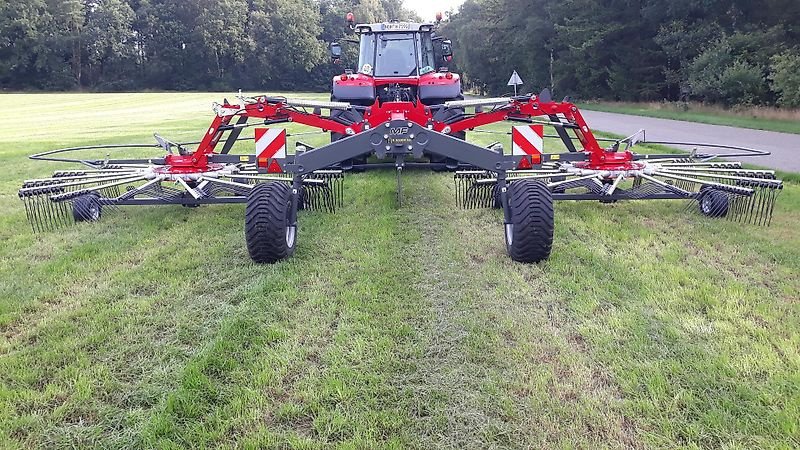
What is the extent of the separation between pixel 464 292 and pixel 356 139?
5.11 ft

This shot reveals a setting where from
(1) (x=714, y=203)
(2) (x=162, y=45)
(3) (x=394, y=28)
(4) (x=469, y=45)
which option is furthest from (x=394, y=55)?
(2) (x=162, y=45)

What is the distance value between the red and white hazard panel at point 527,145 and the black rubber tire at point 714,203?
1.91 metres

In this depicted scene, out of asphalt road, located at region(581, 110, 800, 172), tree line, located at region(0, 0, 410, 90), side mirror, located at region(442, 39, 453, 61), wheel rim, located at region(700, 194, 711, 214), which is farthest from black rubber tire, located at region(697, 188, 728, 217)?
tree line, located at region(0, 0, 410, 90)

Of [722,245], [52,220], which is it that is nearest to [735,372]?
[722,245]

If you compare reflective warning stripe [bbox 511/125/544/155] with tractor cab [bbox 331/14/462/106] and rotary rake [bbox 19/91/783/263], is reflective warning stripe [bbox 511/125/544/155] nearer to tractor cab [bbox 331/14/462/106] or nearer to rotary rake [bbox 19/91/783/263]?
rotary rake [bbox 19/91/783/263]

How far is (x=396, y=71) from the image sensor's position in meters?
10.0

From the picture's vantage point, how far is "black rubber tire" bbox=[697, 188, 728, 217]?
5773mm

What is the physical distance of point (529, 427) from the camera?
7.91 feet

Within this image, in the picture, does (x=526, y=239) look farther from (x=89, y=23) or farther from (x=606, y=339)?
(x=89, y=23)

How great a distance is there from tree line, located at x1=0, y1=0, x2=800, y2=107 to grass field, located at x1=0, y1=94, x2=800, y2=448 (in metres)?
17.7

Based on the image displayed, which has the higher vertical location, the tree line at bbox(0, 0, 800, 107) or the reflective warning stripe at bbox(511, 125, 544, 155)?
the tree line at bbox(0, 0, 800, 107)

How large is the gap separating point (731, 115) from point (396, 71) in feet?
47.0

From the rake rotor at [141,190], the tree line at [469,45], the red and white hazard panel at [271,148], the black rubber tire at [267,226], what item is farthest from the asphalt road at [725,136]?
the black rubber tire at [267,226]

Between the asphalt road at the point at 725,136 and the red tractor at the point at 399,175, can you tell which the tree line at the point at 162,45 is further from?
the red tractor at the point at 399,175
